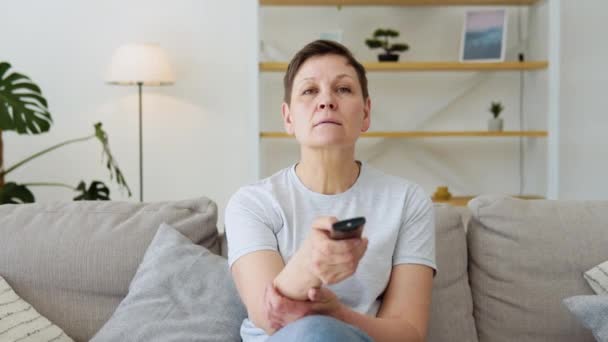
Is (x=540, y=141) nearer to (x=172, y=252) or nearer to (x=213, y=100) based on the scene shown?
(x=213, y=100)

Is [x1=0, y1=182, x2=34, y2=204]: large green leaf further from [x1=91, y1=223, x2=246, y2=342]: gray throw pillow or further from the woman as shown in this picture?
the woman

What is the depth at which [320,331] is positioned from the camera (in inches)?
→ 52.5

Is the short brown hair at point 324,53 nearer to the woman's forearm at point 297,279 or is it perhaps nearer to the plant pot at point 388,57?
the woman's forearm at point 297,279

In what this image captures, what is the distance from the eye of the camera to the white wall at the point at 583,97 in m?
4.78

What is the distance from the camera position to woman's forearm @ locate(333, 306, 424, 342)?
1508 millimetres

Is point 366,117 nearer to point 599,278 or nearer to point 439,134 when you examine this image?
point 599,278

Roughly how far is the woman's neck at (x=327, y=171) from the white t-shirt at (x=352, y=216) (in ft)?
0.05

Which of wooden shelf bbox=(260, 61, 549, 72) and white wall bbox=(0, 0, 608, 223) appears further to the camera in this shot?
white wall bbox=(0, 0, 608, 223)

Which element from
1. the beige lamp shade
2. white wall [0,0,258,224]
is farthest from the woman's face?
white wall [0,0,258,224]

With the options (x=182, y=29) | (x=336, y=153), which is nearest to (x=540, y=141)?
(x=182, y=29)

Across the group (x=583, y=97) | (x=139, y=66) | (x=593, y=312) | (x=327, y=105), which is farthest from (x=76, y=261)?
(x=583, y=97)

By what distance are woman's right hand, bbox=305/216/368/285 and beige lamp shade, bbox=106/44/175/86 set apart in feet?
10.4

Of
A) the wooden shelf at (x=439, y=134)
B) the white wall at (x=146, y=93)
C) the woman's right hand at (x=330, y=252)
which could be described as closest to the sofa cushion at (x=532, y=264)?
the woman's right hand at (x=330, y=252)

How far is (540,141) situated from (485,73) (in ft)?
1.65
